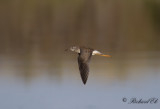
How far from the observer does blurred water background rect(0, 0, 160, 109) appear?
10148mm

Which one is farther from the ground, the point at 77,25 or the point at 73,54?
the point at 77,25

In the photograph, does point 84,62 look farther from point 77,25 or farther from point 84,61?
point 77,25

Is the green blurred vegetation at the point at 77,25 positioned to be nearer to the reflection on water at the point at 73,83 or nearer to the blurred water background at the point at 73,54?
the blurred water background at the point at 73,54

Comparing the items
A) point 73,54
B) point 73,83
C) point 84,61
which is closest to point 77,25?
point 73,54

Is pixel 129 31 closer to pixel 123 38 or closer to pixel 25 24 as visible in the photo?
pixel 123 38

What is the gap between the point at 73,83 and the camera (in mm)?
10961

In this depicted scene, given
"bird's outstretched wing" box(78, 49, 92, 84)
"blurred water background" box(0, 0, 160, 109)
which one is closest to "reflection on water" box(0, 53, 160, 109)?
"blurred water background" box(0, 0, 160, 109)

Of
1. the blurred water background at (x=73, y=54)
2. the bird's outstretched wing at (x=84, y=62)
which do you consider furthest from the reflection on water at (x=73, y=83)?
the bird's outstretched wing at (x=84, y=62)

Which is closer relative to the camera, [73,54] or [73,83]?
[73,83]

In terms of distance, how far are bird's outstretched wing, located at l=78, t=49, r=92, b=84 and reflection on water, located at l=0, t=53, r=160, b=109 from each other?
36.2 inches

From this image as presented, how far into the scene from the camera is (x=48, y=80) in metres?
11.1

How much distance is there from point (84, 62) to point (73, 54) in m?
4.41

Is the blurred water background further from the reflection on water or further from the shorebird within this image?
the shorebird

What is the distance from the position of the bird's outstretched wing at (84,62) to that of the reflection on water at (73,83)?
0.92 m
